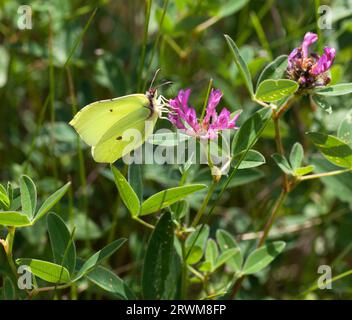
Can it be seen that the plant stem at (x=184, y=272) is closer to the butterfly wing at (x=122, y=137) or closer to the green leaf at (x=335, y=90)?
the butterfly wing at (x=122, y=137)

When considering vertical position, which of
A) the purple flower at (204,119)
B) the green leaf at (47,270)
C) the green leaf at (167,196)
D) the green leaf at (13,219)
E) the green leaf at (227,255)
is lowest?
the green leaf at (47,270)

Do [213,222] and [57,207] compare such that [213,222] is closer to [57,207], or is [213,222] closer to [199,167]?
[199,167]

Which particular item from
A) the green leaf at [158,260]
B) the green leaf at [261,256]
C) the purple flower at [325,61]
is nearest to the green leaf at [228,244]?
the green leaf at [261,256]

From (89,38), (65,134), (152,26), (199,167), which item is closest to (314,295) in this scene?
(199,167)

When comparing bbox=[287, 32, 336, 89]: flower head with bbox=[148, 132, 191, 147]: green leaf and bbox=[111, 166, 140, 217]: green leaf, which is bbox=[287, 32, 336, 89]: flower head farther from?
bbox=[111, 166, 140, 217]: green leaf

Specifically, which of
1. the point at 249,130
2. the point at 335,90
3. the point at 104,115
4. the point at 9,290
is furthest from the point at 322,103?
the point at 9,290

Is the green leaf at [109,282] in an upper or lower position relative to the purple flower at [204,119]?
lower
